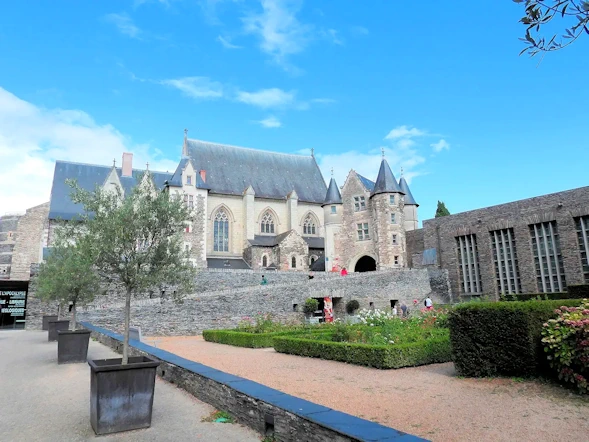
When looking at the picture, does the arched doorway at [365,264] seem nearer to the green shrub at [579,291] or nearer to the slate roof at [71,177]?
the slate roof at [71,177]

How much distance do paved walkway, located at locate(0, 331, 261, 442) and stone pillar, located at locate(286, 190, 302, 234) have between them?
30.8m

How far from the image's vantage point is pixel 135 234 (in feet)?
21.3

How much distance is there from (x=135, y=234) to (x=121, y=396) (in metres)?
2.52

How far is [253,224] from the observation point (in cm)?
3778

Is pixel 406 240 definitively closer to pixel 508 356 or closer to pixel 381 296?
pixel 381 296

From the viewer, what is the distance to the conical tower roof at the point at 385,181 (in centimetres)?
3313

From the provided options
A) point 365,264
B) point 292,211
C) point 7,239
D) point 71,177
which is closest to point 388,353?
point 365,264

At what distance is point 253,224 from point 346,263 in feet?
30.9

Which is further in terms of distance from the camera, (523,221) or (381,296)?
(381,296)

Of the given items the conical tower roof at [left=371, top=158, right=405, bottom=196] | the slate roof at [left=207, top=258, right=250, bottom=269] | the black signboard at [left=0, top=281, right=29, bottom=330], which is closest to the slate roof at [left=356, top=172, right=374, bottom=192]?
the conical tower roof at [left=371, top=158, right=405, bottom=196]

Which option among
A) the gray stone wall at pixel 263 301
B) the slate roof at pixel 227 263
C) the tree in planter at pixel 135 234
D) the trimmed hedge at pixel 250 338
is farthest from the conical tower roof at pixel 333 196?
the tree in planter at pixel 135 234

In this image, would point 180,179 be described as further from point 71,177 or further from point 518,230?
point 518,230

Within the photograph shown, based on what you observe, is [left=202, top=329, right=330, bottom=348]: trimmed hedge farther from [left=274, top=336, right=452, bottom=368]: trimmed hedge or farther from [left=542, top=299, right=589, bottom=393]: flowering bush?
[left=542, top=299, right=589, bottom=393]: flowering bush

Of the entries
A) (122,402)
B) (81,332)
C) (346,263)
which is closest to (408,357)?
(122,402)
